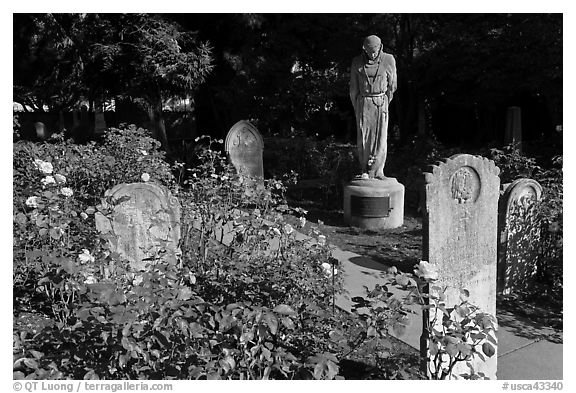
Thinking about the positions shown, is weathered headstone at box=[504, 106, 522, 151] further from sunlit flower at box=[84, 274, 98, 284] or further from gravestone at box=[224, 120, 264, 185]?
sunlit flower at box=[84, 274, 98, 284]

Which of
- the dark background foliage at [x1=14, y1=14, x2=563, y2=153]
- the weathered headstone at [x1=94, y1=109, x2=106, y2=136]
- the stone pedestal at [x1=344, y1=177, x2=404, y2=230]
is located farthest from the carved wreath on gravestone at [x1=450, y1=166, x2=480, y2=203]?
the weathered headstone at [x1=94, y1=109, x2=106, y2=136]

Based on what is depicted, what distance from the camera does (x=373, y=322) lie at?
303 centimetres

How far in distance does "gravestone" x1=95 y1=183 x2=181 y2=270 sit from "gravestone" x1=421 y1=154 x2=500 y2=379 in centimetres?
229

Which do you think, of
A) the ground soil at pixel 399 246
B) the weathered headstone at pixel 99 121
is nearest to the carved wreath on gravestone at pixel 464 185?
the ground soil at pixel 399 246

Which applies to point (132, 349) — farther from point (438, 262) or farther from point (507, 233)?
point (507, 233)

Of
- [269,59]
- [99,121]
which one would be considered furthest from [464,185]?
[99,121]

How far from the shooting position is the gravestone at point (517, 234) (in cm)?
560

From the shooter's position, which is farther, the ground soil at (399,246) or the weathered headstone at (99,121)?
the weathered headstone at (99,121)

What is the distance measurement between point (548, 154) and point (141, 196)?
46.0ft

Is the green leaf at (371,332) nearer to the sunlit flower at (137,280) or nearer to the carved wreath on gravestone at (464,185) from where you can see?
the carved wreath on gravestone at (464,185)

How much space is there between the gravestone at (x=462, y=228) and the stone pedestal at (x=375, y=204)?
14.9 ft

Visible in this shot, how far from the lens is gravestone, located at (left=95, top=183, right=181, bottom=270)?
482cm

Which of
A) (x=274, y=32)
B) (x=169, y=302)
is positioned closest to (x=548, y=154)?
(x=274, y=32)

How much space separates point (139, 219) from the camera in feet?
16.2
